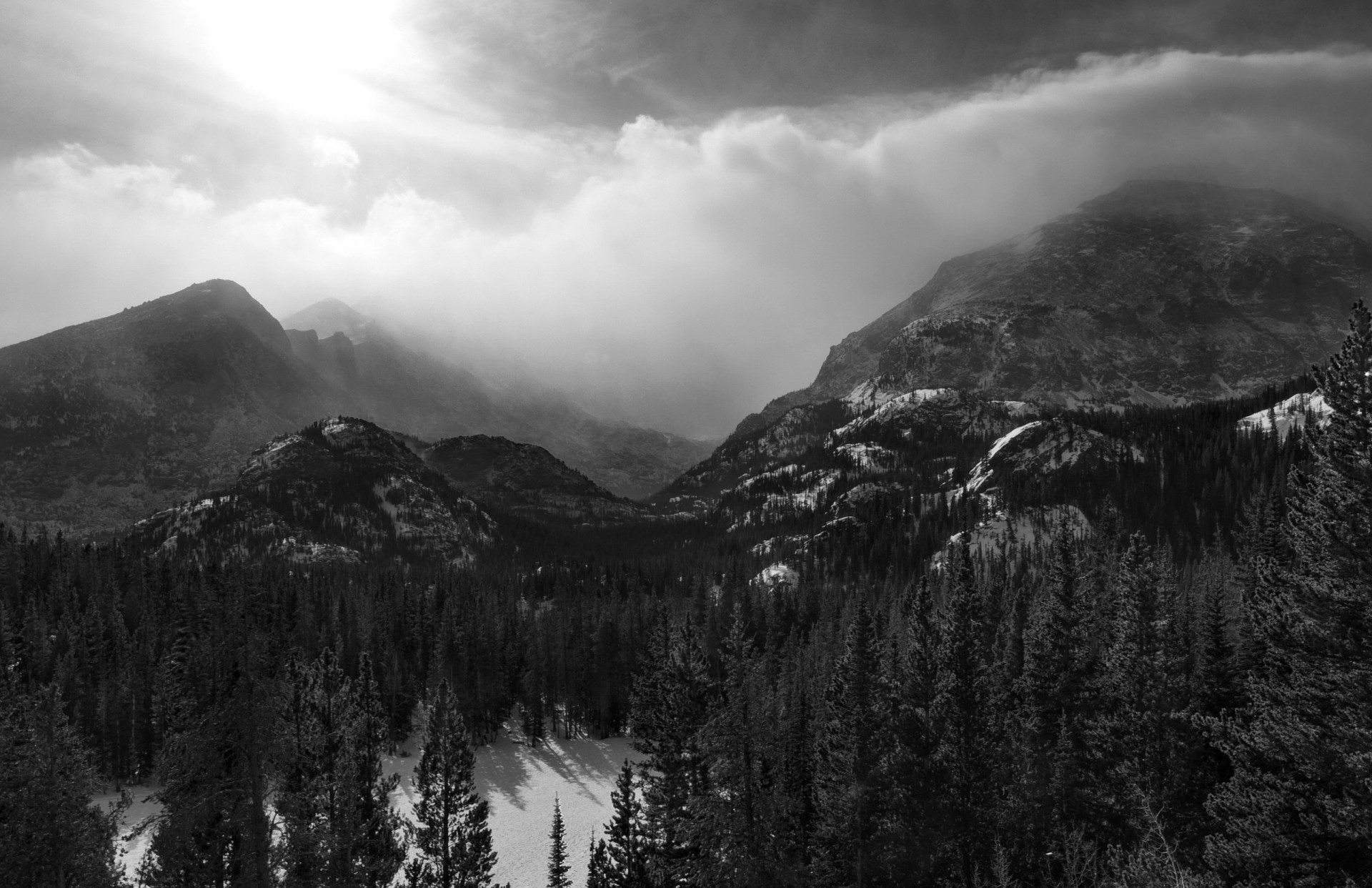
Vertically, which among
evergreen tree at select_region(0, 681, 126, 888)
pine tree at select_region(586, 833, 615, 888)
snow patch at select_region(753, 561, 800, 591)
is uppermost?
evergreen tree at select_region(0, 681, 126, 888)

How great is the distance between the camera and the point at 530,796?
78875mm

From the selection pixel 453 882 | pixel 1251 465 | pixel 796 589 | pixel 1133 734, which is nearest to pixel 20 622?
pixel 453 882

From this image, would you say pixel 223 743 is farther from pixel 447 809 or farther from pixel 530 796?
pixel 530 796

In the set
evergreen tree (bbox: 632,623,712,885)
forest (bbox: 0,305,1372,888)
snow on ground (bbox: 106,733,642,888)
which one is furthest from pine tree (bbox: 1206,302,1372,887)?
snow on ground (bbox: 106,733,642,888)

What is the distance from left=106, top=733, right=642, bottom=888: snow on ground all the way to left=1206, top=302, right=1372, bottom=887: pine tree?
4873 centimetres

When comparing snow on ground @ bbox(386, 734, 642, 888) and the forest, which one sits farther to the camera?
snow on ground @ bbox(386, 734, 642, 888)

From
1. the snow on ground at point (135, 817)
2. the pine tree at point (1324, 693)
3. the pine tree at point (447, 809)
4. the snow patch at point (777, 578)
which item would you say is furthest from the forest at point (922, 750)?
the snow patch at point (777, 578)

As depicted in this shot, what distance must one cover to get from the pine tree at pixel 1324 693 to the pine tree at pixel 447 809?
115 ft

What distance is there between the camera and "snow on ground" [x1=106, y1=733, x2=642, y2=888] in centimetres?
6059

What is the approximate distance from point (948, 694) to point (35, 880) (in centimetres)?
3192

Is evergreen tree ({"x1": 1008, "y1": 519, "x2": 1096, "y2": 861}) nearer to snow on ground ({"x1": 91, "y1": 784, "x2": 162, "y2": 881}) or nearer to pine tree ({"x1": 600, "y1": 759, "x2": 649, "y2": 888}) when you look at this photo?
pine tree ({"x1": 600, "y1": 759, "x2": 649, "y2": 888})

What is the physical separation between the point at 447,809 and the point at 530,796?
4200 centimetres

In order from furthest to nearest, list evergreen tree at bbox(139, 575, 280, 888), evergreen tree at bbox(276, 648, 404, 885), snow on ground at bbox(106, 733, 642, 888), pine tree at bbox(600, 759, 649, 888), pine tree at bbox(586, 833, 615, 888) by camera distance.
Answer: snow on ground at bbox(106, 733, 642, 888), pine tree at bbox(586, 833, 615, 888), pine tree at bbox(600, 759, 649, 888), evergreen tree at bbox(276, 648, 404, 885), evergreen tree at bbox(139, 575, 280, 888)

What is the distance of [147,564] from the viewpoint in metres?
139
